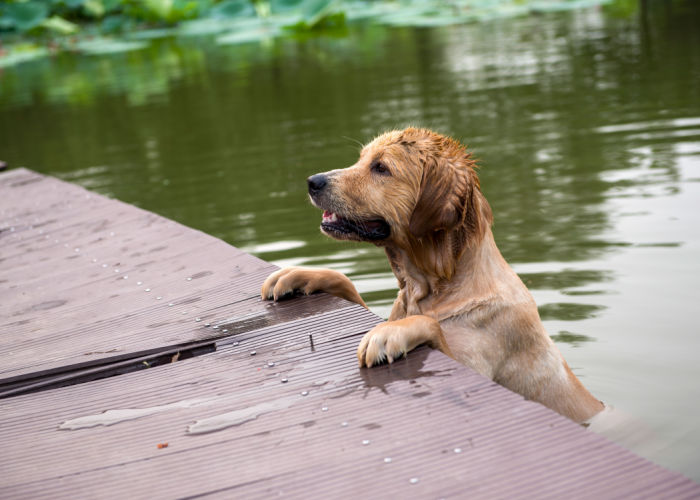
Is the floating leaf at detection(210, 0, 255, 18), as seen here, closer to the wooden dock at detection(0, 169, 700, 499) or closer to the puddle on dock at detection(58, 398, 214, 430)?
the wooden dock at detection(0, 169, 700, 499)

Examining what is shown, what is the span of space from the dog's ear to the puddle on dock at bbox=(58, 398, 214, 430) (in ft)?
3.95

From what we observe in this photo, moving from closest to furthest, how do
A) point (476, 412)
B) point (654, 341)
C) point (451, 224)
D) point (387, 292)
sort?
point (476, 412) → point (451, 224) → point (654, 341) → point (387, 292)

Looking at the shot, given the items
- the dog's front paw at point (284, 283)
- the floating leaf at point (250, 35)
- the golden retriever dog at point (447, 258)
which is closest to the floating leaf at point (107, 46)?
the floating leaf at point (250, 35)

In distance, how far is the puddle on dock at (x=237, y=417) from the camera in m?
3.06

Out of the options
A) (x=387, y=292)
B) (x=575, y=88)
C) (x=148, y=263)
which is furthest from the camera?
(x=575, y=88)

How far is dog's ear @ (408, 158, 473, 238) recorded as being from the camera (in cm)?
368

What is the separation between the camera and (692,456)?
Result: 374 centimetres

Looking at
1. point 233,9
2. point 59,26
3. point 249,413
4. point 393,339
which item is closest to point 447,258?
point 393,339

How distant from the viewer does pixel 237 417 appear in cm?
311

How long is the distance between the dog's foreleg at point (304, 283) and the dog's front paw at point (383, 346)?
101 centimetres

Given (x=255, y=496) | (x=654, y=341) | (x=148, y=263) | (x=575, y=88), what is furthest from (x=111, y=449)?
(x=575, y=88)

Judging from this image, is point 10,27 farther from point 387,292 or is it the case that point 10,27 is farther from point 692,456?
point 692,456

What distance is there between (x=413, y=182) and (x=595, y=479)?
176 cm

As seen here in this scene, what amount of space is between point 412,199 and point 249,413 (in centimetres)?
129
